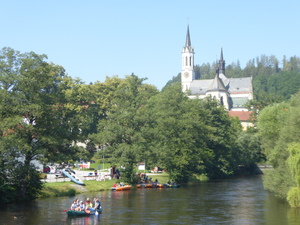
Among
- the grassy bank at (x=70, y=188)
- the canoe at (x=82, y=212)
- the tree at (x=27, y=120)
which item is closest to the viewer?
the canoe at (x=82, y=212)

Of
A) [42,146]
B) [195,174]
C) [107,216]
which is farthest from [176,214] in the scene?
[195,174]

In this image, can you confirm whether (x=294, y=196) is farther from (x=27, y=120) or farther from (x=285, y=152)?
(x=27, y=120)

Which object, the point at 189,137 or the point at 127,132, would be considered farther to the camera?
the point at 189,137

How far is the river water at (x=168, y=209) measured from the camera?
38438 millimetres

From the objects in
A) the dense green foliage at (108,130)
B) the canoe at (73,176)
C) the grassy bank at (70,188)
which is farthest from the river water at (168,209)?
the dense green foliage at (108,130)

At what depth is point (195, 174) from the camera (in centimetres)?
8200

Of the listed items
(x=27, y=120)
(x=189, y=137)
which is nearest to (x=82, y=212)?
(x=27, y=120)

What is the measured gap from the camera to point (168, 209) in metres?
44.8

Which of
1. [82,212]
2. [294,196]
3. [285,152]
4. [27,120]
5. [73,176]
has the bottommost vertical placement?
[82,212]

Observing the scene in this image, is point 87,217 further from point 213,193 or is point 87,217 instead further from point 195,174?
point 195,174

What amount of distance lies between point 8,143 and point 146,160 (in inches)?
1078

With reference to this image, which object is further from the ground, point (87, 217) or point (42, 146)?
point (42, 146)

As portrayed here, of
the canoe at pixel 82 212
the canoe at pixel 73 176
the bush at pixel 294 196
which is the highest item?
the canoe at pixel 73 176

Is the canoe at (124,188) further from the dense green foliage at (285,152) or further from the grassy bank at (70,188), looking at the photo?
the dense green foliage at (285,152)
